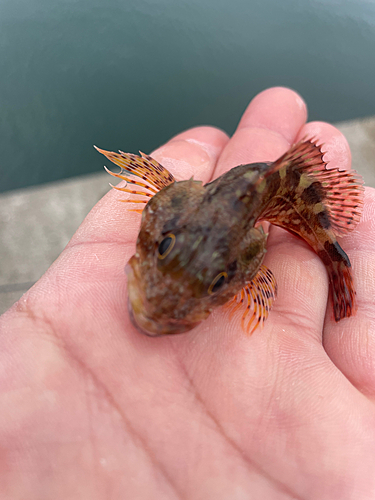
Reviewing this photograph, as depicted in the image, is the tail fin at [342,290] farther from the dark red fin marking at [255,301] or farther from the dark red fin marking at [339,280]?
the dark red fin marking at [255,301]

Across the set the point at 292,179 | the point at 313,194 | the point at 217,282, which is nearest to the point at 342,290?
the point at 313,194

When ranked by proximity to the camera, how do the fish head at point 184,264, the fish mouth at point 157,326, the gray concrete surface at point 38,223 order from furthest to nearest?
the gray concrete surface at point 38,223 < the fish mouth at point 157,326 < the fish head at point 184,264

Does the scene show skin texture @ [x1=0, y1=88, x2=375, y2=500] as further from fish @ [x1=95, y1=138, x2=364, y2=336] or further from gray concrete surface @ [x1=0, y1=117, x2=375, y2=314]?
gray concrete surface @ [x1=0, y1=117, x2=375, y2=314]

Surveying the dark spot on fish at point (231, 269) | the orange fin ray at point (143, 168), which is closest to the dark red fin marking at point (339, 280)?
the dark spot on fish at point (231, 269)

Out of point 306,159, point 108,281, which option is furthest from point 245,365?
point 306,159

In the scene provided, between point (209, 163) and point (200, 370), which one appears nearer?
point (200, 370)

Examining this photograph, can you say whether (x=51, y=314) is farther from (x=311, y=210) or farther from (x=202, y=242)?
(x=311, y=210)

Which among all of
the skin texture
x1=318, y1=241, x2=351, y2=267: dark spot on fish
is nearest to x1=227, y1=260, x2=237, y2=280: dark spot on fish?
the skin texture
